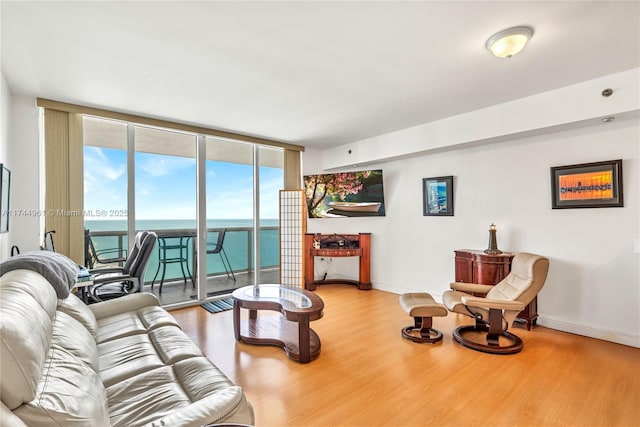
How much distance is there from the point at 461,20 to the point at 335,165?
3.78 m

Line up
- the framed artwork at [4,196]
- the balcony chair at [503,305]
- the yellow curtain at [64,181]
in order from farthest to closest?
1. the yellow curtain at [64,181]
2. the balcony chair at [503,305]
3. the framed artwork at [4,196]

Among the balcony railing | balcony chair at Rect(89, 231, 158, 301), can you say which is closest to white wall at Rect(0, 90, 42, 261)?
balcony chair at Rect(89, 231, 158, 301)

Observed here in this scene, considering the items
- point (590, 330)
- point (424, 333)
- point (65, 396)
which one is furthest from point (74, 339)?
point (590, 330)

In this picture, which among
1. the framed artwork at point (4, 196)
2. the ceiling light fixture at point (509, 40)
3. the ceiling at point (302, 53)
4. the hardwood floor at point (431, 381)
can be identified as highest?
the ceiling at point (302, 53)

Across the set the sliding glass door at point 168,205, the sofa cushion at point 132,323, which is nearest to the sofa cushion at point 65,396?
the sofa cushion at point 132,323

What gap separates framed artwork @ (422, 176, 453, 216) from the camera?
4.43 metres

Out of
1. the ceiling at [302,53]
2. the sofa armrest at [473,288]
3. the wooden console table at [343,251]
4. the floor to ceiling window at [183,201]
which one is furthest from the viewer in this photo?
the wooden console table at [343,251]

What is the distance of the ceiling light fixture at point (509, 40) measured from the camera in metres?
2.10

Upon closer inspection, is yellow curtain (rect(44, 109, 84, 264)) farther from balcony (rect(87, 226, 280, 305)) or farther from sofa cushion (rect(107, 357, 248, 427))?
sofa cushion (rect(107, 357, 248, 427))

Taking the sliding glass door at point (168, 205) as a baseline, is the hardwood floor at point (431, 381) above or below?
below

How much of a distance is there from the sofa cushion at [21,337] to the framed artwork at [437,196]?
434cm

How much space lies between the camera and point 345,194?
547 centimetres

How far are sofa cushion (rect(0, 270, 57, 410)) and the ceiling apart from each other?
5.43ft

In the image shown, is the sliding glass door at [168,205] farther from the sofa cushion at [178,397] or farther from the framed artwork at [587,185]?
the framed artwork at [587,185]
